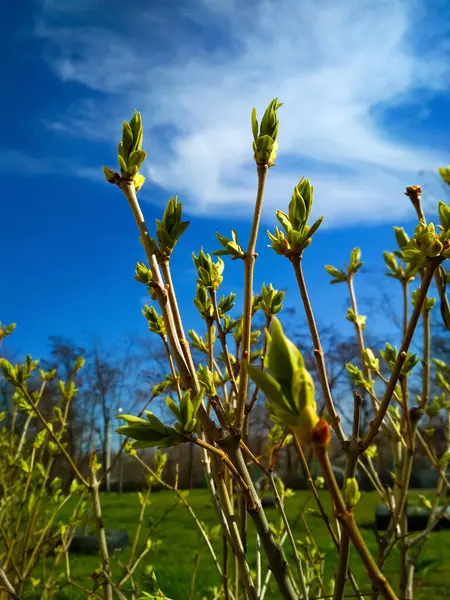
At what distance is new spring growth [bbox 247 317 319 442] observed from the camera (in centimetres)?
48

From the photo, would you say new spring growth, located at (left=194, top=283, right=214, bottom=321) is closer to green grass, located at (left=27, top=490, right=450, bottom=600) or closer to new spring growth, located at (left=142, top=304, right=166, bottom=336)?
new spring growth, located at (left=142, top=304, right=166, bottom=336)

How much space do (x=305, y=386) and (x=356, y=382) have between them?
2.89ft

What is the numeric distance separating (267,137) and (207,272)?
284 millimetres

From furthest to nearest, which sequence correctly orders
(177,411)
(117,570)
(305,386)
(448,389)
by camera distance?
1. (117,570)
2. (448,389)
3. (177,411)
4. (305,386)

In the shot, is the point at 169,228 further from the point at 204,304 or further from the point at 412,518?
the point at 412,518

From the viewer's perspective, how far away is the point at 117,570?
565cm

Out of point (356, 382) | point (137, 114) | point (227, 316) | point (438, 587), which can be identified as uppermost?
point (137, 114)

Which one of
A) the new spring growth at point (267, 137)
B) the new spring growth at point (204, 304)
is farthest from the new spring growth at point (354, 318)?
the new spring growth at point (267, 137)

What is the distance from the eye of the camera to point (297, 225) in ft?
2.71

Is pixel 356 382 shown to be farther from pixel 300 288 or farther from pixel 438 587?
pixel 438 587

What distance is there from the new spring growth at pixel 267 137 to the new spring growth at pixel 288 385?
16.7 inches

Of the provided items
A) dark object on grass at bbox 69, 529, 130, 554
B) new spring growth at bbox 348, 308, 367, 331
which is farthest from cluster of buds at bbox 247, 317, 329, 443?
dark object on grass at bbox 69, 529, 130, 554

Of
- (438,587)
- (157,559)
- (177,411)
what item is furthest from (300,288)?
(157,559)

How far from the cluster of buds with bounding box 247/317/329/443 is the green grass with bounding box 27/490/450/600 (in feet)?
4.66
